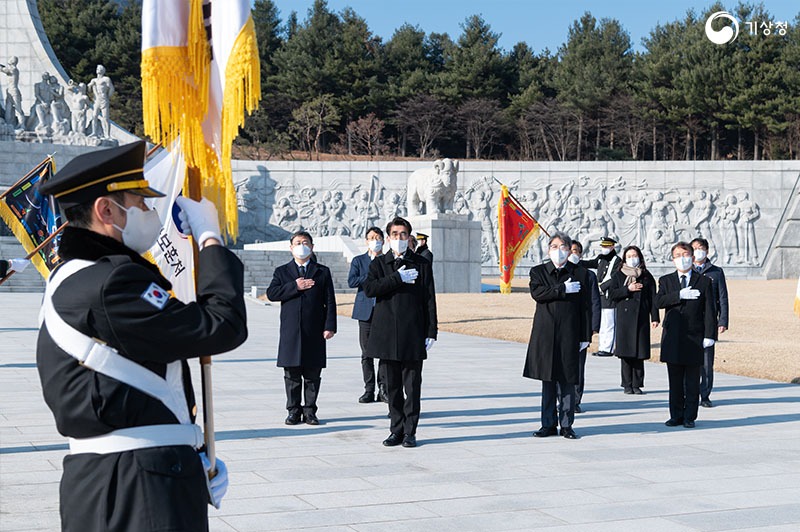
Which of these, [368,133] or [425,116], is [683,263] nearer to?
[368,133]

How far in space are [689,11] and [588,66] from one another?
6.31 meters

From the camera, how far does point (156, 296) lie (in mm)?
2289

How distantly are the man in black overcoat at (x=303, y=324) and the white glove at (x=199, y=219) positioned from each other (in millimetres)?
4628

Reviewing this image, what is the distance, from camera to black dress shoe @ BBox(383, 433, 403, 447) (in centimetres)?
647

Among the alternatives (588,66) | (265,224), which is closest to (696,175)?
(265,224)

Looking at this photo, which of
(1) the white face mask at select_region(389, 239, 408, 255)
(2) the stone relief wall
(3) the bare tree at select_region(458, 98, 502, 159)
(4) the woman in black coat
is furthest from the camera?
(3) the bare tree at select_region(458, 98, 502, 159)

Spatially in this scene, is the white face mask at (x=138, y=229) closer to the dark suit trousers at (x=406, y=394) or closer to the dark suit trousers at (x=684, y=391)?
the dark suit trousers at (x=406, y=394)

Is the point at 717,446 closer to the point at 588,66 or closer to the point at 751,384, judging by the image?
the point at 751,384

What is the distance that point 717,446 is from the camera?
21.9 feet

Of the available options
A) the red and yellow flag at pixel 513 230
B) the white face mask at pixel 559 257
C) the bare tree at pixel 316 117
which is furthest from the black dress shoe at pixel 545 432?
the bare tree at pixel 316 117

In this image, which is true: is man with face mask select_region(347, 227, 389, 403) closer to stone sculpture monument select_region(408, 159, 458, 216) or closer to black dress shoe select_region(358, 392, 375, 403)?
black dress shoe select_region(358, 392, 375, 403)

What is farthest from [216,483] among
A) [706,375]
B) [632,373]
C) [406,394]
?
[632,373]

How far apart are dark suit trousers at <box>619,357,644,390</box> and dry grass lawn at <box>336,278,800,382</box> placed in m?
1.86
